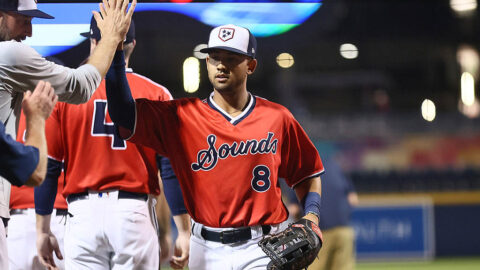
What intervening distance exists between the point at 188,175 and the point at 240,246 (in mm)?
408

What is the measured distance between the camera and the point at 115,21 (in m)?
2.98

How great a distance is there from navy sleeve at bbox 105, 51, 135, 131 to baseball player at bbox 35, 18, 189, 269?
1.57 feet

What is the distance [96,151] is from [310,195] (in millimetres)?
1116

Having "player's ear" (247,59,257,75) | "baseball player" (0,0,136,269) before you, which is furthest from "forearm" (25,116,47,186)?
"player's ear" (247,59,257,75)

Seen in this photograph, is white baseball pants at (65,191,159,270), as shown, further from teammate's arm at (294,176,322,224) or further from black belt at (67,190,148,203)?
teammate's arm at (294,176,322,224)

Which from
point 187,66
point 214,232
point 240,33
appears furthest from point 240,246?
point 187,66

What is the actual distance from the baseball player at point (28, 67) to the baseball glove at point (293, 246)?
102 cm

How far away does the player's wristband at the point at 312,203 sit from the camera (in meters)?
3.37

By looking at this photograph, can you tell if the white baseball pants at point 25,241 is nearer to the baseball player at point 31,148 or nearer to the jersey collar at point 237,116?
the jersey collar at point 237,116

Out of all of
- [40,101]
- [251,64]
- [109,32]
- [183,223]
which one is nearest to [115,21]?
[109,32]

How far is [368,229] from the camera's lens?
452 inches

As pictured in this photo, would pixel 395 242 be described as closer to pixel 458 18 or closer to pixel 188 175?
pixel 458 18

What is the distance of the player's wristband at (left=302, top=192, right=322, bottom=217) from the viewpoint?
11.0 ft

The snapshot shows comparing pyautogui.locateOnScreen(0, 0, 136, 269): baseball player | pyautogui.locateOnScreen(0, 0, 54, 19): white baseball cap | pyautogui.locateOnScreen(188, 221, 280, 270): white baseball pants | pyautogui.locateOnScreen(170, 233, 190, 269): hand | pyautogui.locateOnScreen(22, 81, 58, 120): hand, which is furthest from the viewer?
pyautogui.locateOnScreen(170, 233, 190, 269): hand
